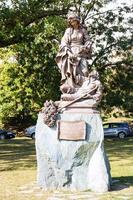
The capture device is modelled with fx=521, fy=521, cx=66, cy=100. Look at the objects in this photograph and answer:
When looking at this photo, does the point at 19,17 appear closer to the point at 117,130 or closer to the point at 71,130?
the point at 71,130

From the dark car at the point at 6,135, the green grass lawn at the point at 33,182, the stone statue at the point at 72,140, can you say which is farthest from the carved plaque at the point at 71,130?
the dark car at the point at 6,135

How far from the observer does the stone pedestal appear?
40.3 ft

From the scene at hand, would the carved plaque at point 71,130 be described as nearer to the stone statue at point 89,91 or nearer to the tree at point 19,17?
the stone statue at point 89,91

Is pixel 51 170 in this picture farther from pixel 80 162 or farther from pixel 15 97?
pixel 15 97

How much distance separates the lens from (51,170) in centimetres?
1254

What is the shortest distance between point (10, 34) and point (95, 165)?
14.2m

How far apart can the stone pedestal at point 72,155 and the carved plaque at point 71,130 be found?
8cm

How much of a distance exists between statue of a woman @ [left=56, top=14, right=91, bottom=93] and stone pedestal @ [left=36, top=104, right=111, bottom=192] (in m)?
0.83

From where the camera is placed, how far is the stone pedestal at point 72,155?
12289 mm

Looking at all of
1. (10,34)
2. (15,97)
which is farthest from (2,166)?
(15,97)

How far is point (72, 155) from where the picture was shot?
40.6ft

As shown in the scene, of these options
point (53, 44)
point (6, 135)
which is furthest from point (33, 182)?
point (6, 135)

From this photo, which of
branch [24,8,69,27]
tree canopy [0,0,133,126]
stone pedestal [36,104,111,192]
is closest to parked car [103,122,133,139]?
tree canopy [0,0,133,126]

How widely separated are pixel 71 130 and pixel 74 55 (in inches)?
75.4
